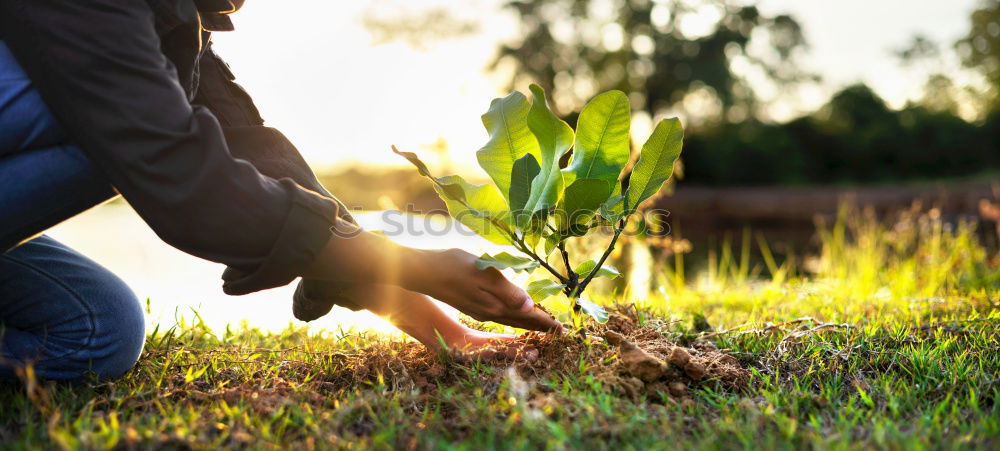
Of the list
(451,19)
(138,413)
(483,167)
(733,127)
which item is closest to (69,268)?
(138,413)

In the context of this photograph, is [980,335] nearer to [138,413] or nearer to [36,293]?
[138,413]

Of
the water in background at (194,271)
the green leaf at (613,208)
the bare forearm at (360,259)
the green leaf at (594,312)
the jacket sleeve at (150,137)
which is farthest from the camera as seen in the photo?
the water in background at (194,271)

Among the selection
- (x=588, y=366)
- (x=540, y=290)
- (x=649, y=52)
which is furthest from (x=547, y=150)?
(x=649, y=52)

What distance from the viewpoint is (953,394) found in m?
1.30

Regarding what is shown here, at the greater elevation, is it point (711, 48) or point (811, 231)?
point (711, 48)

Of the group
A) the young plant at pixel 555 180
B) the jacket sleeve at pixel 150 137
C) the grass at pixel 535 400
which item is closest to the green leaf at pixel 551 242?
the young plant at pixel 555 180

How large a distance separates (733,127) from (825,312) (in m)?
16.9

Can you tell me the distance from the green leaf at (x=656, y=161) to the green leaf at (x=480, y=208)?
27 cm

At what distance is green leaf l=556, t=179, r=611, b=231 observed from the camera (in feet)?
4.41

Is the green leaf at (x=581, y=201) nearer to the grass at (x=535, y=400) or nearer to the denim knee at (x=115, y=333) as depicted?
the grass at (x=535, y=400)

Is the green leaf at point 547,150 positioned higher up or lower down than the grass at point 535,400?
higher up

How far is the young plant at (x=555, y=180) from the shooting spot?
138 cm

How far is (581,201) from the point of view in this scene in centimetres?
137

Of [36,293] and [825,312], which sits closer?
[36,293]
